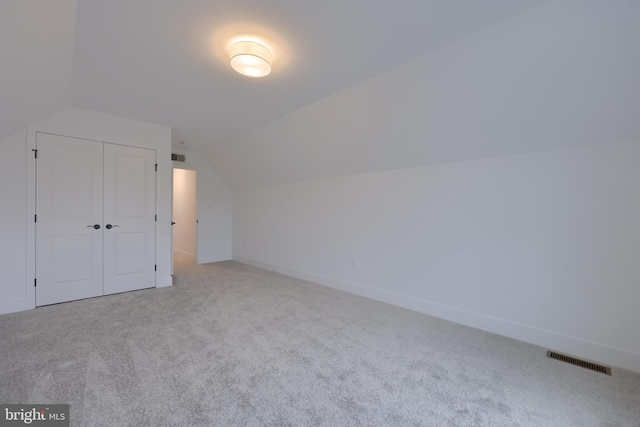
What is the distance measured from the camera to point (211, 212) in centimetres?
631

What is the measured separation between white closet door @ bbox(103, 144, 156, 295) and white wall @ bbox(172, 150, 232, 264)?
1801 mm

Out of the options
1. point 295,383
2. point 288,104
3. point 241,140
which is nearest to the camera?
point 295,383

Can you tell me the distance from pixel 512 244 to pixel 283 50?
283cm

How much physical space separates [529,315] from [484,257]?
25.3 inches

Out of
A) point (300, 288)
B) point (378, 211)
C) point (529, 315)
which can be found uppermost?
point (378, 211)

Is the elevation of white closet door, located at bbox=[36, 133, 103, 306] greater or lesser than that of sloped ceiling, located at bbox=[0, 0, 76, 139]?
lesser

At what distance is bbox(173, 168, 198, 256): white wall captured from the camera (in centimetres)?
650

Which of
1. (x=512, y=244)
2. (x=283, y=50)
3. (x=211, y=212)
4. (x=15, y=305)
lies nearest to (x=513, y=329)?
(x=512, y=244)

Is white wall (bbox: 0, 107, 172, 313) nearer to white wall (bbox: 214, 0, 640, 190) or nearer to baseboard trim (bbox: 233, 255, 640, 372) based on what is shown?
white wall (bbox: 214, 0, 640, 190)

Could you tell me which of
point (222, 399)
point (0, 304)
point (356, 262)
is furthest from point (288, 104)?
point (0, 304)

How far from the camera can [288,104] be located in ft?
10.9

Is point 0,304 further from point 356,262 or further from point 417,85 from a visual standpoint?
point 417,85

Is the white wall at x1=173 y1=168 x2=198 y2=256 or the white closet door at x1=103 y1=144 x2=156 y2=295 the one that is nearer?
the white closet door at x1=103 y1=144 x2=156 y2=295

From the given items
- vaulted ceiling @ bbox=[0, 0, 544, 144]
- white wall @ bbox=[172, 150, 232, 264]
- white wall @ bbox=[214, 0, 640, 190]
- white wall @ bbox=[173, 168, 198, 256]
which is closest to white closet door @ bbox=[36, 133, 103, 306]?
vaulted ceiling @ bbox=[0, 0, 544, 144]
